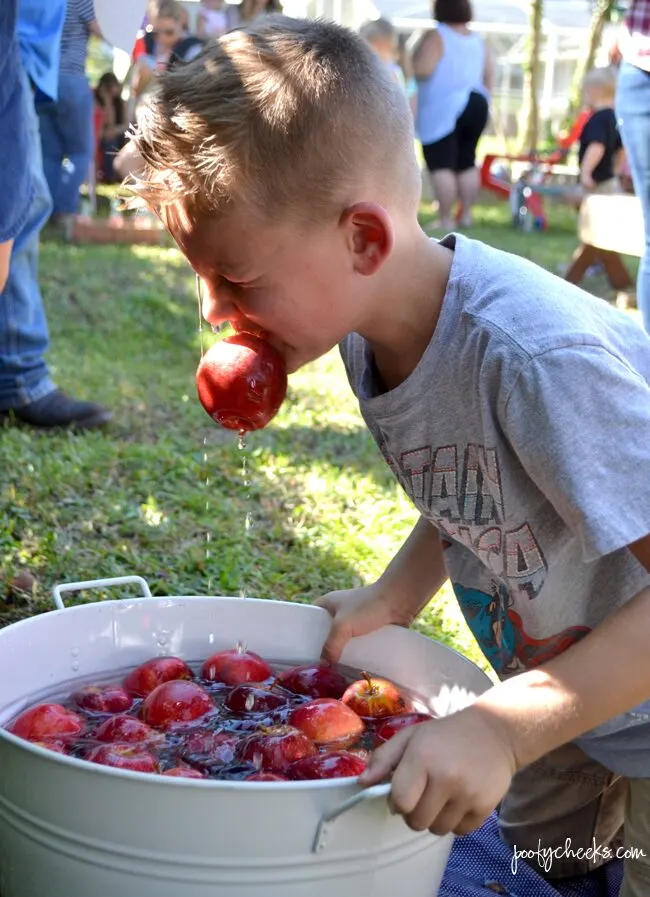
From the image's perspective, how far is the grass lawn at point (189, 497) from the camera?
2854mm

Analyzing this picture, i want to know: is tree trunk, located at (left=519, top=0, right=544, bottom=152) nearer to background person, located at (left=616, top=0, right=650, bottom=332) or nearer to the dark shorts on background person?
the dark shorts on background person

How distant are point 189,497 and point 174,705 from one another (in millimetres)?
1729

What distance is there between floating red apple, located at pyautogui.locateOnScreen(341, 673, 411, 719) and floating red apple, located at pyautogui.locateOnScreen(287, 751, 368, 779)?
233 mm

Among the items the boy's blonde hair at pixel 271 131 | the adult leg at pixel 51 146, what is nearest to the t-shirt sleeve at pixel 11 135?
the boy's blonde hair at pixel 271 131

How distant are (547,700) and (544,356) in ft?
1.45

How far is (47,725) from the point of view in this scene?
1.60 m

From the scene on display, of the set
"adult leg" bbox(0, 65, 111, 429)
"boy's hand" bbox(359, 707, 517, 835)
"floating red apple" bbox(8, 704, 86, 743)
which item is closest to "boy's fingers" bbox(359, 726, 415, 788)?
"boy's hand" bbox(359, 707, 517, 835)

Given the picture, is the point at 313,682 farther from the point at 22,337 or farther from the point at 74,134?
the point at 74,134

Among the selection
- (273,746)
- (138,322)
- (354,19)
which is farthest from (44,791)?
(354,19)

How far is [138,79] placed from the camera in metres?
10.0

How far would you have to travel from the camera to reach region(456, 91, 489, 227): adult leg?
10.7 metres

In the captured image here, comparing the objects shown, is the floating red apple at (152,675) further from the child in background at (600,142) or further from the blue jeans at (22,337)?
the child in background at (600,142)

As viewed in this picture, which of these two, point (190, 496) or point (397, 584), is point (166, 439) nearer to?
point (190, 496)

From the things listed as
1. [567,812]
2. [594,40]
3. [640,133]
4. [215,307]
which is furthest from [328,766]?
[594,40]
